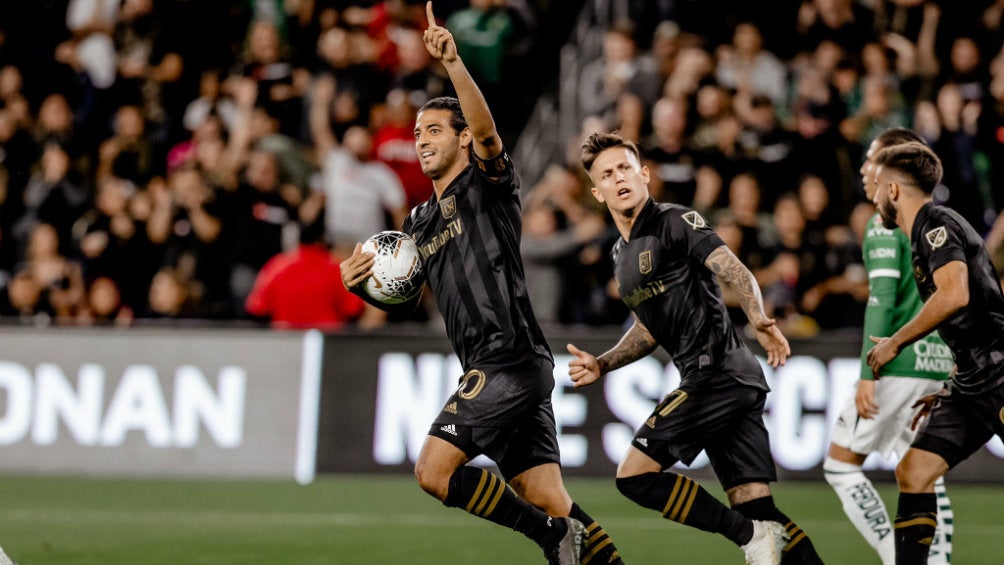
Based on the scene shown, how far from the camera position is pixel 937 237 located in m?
6.07

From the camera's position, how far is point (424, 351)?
11992 millimetres

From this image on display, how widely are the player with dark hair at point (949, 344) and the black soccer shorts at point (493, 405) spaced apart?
1.44m

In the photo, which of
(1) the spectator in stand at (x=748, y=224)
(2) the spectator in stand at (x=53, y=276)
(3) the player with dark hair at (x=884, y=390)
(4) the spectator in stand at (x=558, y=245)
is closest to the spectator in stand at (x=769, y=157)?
(1) the spectator in stand at (x=748, y=224)

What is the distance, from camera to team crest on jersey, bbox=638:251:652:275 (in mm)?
6547

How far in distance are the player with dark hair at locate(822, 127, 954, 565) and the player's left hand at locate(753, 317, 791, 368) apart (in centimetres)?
117

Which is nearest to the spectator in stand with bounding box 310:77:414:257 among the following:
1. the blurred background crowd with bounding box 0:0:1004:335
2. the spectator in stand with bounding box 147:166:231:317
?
the blurred background crowd with bounding box 0:0:1004:335

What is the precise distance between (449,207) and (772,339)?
1498 millimetres

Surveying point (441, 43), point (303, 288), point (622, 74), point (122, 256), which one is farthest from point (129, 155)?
point (441, 43)

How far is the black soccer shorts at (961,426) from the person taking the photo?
6250 mm

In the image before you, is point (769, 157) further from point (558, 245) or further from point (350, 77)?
point (350, 77)

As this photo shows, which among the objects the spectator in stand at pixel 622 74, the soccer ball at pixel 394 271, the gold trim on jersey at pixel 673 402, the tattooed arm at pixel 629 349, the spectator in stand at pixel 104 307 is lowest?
the spectator in stand at pixel 104 307

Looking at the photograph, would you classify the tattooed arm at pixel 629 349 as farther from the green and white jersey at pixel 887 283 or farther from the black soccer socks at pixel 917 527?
the black soccer socks at pixel 917 527

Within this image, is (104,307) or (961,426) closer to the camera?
(961,426)

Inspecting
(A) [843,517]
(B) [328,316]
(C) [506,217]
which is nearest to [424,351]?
(B) [328,316]
